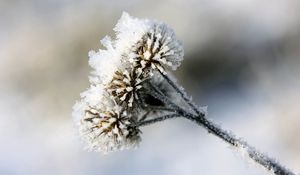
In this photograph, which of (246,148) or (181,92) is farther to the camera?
(181,92)

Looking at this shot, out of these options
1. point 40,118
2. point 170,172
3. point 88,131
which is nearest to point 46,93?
point 40,118

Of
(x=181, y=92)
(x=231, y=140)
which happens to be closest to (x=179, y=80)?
(x=181, y=92)

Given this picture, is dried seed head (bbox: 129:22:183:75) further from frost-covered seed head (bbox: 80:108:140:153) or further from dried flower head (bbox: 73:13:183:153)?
frost-covered seed head (bbox: 80:108:140:153)

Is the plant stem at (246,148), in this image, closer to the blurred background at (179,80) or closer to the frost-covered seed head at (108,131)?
the frost-covered seed head at (108,131)

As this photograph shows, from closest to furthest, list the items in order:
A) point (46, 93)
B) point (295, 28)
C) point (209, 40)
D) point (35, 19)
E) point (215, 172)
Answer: point (215, 172), point (295, 28), point (209, 40), point (46, 93), point (35, 19)

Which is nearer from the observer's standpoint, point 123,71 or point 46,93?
point 123,71

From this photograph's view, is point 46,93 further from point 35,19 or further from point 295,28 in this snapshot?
point 295,28

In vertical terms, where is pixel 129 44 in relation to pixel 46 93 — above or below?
below

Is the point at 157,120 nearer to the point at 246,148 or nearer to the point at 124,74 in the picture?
the point at 124,74
